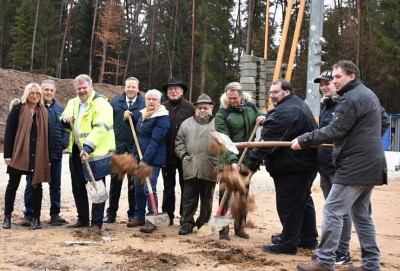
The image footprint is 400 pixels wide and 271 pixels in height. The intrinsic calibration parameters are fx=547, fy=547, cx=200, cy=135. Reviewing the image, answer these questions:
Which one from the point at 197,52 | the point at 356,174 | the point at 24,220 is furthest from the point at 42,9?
the point at 356,174

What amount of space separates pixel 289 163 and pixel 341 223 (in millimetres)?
985

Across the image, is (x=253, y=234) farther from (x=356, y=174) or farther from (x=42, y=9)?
(x=42, y=9)

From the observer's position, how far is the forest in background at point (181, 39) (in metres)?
36.6

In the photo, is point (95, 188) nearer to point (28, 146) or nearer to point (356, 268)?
point (28, 146)

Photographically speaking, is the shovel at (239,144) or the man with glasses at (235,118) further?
the man with glasses at (235,118)

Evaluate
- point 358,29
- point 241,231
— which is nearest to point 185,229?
point 241,231

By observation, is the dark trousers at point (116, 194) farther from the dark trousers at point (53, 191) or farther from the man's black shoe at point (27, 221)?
the man's black shoe at point (27, 221)

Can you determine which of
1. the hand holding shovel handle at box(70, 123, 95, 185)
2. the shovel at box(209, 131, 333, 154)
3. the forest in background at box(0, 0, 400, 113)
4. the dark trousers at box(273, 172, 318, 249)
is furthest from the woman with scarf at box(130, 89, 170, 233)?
the forest in background at box(0, 0, 400, 113)

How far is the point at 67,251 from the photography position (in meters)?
5.71

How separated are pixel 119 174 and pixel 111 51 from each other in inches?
1565

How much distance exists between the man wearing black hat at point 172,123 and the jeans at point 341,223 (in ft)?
9.41

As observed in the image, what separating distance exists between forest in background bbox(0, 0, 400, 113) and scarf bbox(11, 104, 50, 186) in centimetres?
2859

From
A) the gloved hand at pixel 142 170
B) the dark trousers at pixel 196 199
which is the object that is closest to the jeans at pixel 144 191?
the gloved hand at pixel 142 170

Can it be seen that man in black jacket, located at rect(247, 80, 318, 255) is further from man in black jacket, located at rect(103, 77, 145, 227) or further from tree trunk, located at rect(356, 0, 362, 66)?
tree trunk, located at rect(356, 0, 362, 66)
